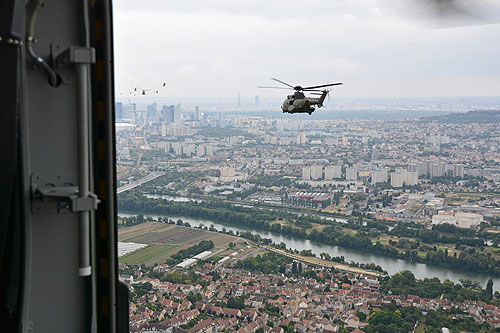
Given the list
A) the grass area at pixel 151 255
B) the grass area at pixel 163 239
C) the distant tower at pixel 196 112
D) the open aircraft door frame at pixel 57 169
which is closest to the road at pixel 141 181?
the grass area at pixel 163 239

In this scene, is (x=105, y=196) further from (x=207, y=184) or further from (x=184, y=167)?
(x=184, y=167)

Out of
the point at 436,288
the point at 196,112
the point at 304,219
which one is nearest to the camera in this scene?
the point at 436,288

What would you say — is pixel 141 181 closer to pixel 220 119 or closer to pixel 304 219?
pixel 304 219

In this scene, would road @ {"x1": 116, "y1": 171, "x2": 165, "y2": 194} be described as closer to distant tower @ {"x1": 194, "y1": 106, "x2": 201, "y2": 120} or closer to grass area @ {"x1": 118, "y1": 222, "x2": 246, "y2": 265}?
grass area @ {"x1": 118, "y1": 222, "x2": 246, "y2": 265}

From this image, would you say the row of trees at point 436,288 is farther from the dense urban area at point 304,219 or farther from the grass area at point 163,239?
the grass area at point 163,239

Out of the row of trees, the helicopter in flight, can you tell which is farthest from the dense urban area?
the helicopter in flight

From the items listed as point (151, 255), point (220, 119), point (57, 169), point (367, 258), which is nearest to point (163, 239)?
point (151, 255)

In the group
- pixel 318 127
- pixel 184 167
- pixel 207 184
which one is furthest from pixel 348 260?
A: pixel 318 127
